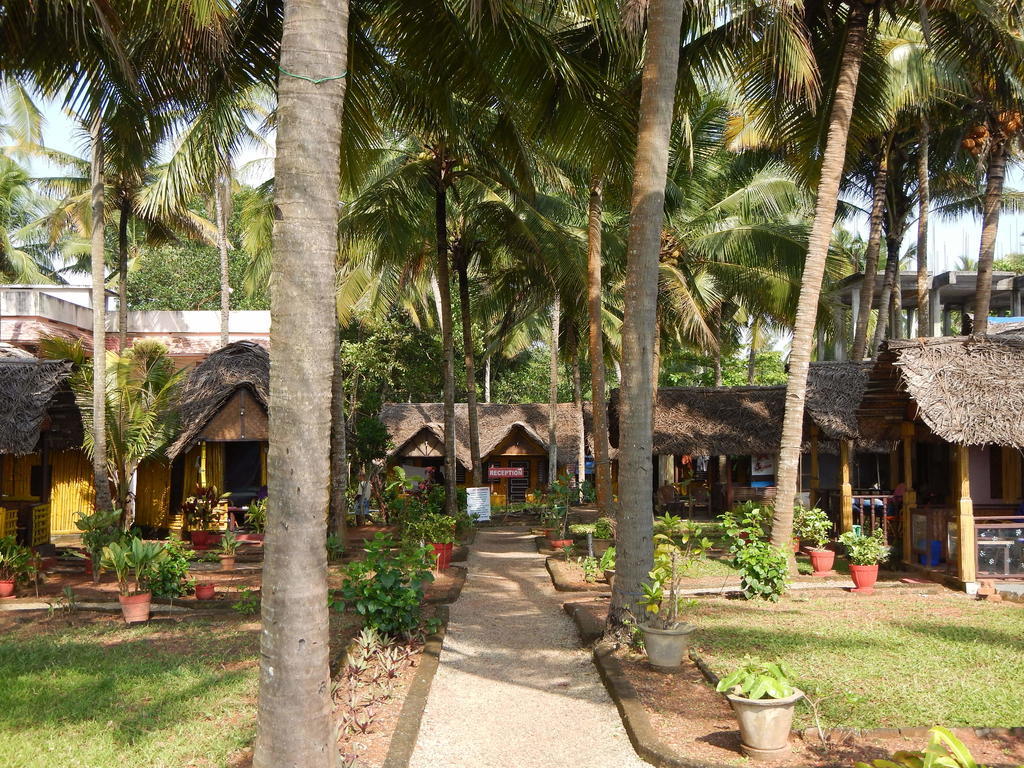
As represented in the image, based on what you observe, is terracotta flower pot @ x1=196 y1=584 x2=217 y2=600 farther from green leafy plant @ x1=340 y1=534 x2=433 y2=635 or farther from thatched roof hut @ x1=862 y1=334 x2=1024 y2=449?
thatched roof hut @ x1=862 y1=334 x2=1024 y2=449

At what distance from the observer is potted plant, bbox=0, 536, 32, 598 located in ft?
34.3

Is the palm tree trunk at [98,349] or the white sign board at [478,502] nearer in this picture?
the palm tree trunk at [98,349]

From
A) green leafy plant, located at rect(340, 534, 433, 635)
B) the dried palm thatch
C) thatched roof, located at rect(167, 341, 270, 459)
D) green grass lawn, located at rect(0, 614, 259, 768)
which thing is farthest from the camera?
thatched roof, located at rect(167, 341, 270, 459)

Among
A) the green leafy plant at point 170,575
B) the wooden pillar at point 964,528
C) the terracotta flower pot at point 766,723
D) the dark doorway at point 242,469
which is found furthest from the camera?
the dark doorway at point 242,469

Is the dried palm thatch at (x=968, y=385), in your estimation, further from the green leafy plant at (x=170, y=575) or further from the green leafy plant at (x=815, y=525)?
the green leafy plant at (x=170, y=575)


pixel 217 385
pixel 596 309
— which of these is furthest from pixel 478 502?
pixel 596 309

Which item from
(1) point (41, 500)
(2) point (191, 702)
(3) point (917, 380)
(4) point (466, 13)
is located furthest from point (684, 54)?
(1) point (41, 500)

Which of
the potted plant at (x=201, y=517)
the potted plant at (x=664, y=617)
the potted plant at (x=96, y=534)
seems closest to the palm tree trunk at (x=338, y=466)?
the potted plant at (x=201, y=517)

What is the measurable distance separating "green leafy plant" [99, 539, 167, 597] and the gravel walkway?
11.3 feet

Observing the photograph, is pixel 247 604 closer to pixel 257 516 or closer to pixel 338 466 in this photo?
pixel 338 466

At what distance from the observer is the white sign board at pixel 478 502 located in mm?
21539

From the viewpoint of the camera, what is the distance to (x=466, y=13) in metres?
8.88

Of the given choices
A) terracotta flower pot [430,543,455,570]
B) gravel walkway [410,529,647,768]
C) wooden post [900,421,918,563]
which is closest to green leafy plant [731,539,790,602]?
gravel walkway [410,529,647,768]

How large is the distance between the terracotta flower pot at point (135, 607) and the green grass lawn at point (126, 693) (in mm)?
163
